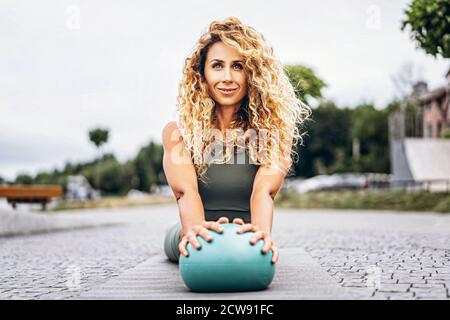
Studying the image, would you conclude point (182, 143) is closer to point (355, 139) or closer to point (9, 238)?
point (9, 238)

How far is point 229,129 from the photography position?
488cm

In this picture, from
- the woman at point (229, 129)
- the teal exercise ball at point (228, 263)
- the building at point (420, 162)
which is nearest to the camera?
the teal exercise ball at point (228, 263)

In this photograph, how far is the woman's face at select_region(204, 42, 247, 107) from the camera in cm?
471

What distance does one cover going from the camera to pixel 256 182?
15.4 feet

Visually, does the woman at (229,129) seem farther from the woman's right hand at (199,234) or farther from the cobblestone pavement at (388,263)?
the cobblestone pavement at (388,263)

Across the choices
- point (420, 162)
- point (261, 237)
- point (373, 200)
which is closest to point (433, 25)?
point (261, 237)

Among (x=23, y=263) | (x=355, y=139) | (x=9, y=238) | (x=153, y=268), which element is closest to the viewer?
(x=153, y=268)

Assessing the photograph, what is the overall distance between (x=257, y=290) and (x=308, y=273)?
3.84 ft

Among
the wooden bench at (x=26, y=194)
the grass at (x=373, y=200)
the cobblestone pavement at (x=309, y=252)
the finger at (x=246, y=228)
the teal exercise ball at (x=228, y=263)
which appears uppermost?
the finger at (x=246, y=228)

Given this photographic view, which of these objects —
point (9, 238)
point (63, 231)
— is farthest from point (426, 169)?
point (9, 238)

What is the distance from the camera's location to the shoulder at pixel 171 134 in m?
4.77

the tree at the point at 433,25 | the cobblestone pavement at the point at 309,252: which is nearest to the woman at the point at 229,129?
the cobblestone pavement at the point at 309,252

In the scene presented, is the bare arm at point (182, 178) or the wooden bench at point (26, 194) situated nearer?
the bare arm at point (182, 178)

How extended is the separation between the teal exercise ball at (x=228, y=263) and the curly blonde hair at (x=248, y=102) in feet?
2.75
